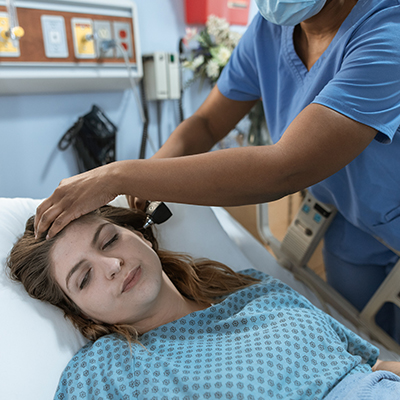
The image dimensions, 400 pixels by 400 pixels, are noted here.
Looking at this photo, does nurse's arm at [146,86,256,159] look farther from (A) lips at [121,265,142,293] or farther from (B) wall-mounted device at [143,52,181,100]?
(B) wall-mounted device at [143,52,181,100]

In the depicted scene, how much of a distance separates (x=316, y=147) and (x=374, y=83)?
18 centimetres

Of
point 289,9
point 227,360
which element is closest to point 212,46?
point 289,9

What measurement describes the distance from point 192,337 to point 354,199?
2.07 ft

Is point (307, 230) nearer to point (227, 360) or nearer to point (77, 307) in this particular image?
point (227, 360)

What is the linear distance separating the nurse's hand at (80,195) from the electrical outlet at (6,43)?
0.95m

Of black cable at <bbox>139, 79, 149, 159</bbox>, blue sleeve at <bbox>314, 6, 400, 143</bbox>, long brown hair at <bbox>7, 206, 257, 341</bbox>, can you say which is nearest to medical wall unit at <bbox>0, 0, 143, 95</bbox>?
black cable at <bbox>139, 79, 149, 159</bbox>

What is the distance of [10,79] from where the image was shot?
150 cm

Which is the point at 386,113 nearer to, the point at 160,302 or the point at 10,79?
the point at 160,302

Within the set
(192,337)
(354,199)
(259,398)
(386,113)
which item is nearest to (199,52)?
(354,199)

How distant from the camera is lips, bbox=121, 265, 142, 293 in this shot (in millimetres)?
964

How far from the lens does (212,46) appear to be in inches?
76.5

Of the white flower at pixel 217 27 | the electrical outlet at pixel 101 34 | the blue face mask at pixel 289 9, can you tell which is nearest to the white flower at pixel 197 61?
the white flower at pixel 217 27

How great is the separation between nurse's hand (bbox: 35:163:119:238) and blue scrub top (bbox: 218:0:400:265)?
500 mm

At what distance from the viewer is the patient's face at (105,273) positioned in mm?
960
